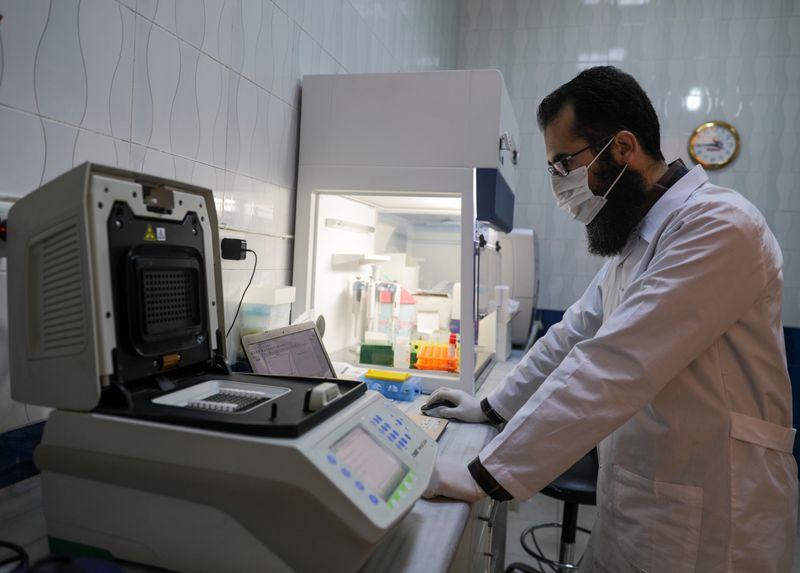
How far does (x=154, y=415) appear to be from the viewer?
73 centimetres


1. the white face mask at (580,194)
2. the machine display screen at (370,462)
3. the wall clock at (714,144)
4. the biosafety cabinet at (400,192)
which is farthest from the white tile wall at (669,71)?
the machine display screen at (370,462)

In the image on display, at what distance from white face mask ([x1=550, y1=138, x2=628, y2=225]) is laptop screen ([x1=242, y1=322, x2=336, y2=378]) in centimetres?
74

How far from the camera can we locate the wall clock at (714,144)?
379cm

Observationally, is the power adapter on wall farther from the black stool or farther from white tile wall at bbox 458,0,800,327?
white tile wall at bbox 458,0,800,327

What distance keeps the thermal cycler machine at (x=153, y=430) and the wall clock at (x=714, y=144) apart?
12.3ft

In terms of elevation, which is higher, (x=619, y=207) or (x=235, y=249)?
(x=619, y=207)

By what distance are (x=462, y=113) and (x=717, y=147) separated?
285 cm

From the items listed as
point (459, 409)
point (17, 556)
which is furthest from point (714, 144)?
point (17, 556)

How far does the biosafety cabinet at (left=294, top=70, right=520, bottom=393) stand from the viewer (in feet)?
5.84

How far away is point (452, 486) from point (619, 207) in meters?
0.78

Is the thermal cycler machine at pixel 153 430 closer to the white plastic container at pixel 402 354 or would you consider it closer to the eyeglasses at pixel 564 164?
the eyeglasses at pixel 564 164

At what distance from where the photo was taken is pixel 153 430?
718 mm

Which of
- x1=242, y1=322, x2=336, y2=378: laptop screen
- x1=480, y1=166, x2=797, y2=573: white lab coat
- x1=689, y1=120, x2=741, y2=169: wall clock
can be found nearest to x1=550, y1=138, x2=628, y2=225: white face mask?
x1=480, y1=166, x2=797, y2=573: white lab coat

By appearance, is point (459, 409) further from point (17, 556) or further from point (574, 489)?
point (17, 556)
